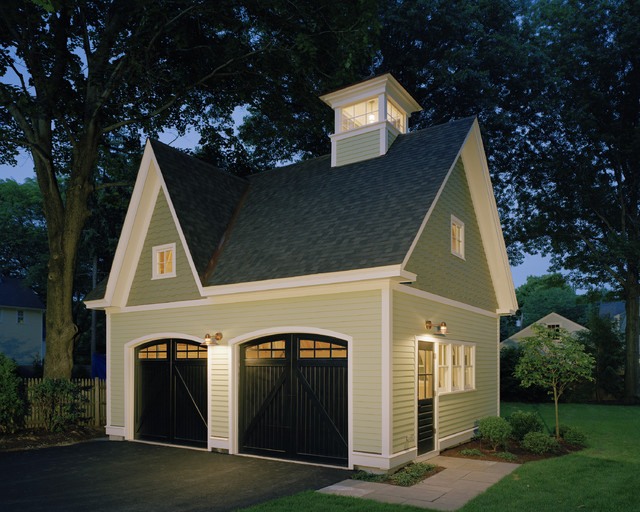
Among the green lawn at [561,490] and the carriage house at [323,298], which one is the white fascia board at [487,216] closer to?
the carriage house at [323,298]

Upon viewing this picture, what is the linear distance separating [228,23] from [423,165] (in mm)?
6935

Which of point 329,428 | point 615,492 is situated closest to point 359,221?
point 329,428

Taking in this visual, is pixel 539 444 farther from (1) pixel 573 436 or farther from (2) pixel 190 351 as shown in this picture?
(2) pixel 190 351

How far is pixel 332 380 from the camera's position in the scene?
31.2ft

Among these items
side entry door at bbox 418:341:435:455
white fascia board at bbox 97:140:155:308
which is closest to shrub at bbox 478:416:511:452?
side entry door at bbox 418:341:435:455

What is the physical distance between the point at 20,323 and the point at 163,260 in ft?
86.6

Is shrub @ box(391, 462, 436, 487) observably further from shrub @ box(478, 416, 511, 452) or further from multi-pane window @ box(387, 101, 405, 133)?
multi-pane window @ box(387, 101, 405, 133)

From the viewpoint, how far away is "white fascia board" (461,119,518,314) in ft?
40.2

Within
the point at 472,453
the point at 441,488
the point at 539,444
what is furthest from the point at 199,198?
the point at 539,444

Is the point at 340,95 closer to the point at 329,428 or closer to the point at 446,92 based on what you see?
the point at 329,428

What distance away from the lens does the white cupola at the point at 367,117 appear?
12.6 metres

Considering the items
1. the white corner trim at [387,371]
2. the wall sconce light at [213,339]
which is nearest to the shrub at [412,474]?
the white corner trim at [387,371]

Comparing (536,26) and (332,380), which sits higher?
(536,26)

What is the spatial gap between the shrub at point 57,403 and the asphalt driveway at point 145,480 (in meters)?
1.68
